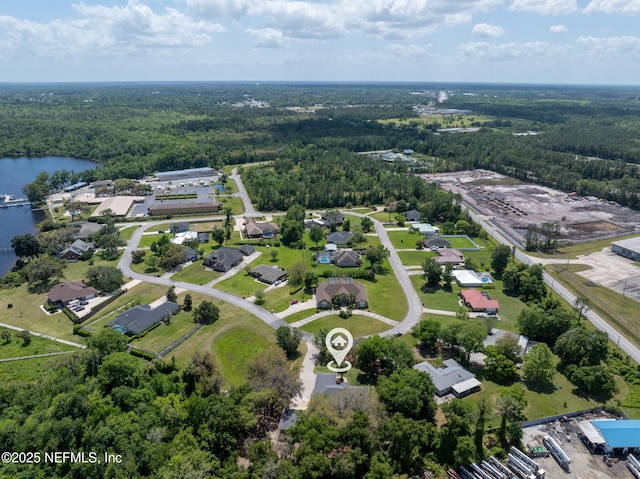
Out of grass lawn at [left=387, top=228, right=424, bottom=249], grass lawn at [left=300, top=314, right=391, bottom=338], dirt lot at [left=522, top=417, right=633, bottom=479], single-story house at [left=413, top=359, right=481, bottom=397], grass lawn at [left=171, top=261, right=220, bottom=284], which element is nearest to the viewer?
dirt lot at [left=522, top=417, right=633, bottom=479]

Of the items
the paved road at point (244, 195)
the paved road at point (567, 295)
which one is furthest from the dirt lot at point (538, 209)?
the paved road at point (244, 195)

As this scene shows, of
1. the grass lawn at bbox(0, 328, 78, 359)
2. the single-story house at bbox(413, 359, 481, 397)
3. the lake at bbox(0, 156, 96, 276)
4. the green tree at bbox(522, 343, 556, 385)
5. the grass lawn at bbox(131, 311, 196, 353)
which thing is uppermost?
the green tree at bbox(522, 343, 556, 385)

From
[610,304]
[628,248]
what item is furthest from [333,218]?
[628,248]

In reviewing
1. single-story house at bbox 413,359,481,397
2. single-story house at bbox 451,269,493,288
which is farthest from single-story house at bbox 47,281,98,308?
single-story house at bbox 451,269,493,288

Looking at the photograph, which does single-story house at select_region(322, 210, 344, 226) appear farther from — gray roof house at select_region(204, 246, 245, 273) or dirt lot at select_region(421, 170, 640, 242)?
dirt lot at select_region(421, 170, 640, 242)

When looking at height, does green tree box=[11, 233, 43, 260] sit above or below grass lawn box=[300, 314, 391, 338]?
above

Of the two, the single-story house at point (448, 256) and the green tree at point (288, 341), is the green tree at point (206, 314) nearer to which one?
the green tree at point (288, 341)

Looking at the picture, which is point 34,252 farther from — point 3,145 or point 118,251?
point 3,145
